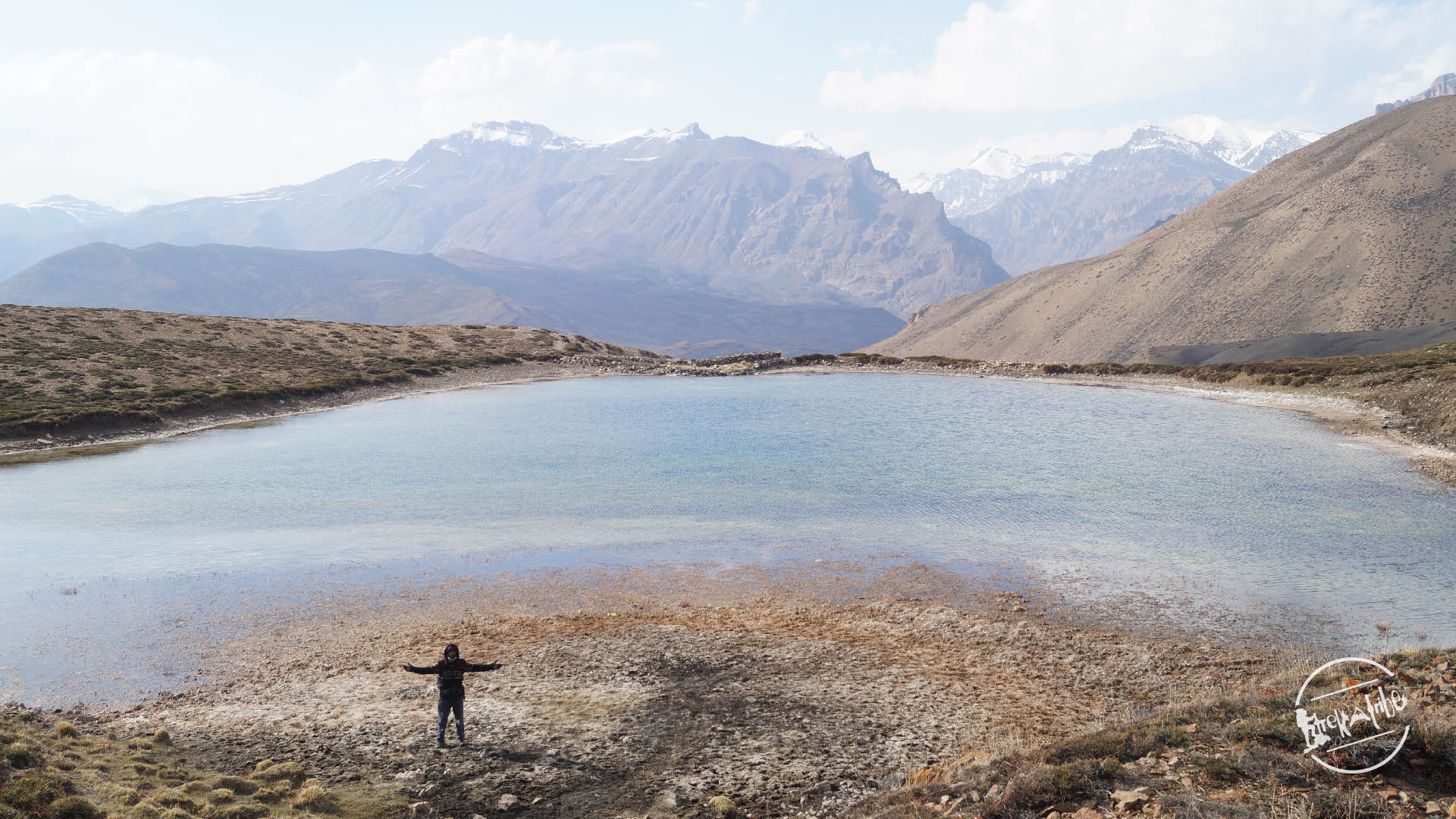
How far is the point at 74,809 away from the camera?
1073 cm

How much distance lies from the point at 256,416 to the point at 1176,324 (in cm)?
14411

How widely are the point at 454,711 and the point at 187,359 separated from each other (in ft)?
209

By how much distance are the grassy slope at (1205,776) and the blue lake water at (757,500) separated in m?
9.29

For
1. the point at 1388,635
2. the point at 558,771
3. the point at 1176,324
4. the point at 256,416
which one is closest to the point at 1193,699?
the point at 1388,635

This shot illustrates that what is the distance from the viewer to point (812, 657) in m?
17.8

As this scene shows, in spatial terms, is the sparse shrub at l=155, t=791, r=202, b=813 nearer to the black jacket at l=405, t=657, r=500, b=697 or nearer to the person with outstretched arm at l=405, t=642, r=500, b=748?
the person with outstretched arm at l=405, t=642, r=500, b=748

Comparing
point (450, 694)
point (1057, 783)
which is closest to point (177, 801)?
point (450, 694)

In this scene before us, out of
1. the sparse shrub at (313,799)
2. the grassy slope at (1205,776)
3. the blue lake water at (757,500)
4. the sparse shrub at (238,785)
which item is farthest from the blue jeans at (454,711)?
the blue lake water at (757,500)

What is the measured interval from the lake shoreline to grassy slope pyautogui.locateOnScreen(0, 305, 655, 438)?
1244mm

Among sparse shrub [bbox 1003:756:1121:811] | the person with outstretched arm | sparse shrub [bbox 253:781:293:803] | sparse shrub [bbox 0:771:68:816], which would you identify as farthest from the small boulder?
sparse shrub [bbox 0:771:68:816]

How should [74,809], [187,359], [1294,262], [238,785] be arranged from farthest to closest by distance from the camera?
1. [1294,262]
2. [187,359]
3. [238,785]
4. [74,809]

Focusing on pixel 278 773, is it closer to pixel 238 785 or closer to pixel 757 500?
pixel 238 785

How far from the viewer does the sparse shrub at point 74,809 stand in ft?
34.8

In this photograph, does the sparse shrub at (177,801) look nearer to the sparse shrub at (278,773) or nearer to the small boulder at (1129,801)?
the sparse shrub at (278,773)
